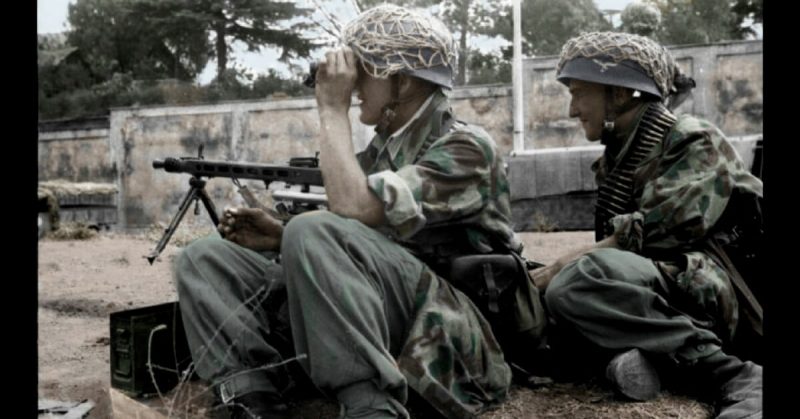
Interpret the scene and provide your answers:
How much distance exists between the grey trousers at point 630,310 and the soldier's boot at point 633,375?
0.06m

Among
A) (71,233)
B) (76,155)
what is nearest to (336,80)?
(71,233)

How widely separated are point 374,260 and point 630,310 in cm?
109

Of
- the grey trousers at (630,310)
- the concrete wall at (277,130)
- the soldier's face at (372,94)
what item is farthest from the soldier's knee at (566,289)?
the concrete wall at (277,130)

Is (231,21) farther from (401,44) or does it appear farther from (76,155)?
(401,44)

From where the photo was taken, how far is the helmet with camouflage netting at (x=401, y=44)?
318cm

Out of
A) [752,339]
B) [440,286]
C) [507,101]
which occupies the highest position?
[507,101]

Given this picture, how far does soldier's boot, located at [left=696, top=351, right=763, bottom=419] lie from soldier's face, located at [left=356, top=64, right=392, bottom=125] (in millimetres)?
1618

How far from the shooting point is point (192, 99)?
30516mm

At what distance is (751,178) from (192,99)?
1134 inches

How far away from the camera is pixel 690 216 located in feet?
10.8

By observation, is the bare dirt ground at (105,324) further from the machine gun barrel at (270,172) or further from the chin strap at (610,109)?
the chin strap at (610,109)
